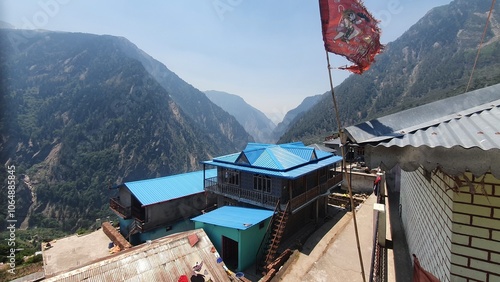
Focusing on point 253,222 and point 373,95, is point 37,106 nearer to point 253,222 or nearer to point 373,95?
point 253,222

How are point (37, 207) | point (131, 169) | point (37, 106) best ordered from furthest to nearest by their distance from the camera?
point (37, 106) → point (131, 169) → point (37, 207)

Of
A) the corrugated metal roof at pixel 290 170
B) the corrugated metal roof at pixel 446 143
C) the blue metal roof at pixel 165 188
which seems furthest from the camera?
the blue metal roof at pixel 165 188

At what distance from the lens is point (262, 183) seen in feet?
53.9

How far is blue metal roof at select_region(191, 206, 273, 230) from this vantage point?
1355 centimetres

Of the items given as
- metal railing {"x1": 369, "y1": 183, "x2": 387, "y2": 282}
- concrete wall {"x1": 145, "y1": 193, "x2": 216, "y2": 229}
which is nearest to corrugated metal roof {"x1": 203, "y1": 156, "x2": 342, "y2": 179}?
concrete wall {"x1": 145, "y1": 193, "x2": 216, "y2": 229}

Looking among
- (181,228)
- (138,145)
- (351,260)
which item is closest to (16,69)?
(138,145)

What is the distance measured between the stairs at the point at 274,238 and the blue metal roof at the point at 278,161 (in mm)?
2266

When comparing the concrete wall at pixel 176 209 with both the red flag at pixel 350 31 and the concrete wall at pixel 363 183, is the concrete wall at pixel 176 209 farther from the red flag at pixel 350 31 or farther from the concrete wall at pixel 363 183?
the red flag at pixel 350 31

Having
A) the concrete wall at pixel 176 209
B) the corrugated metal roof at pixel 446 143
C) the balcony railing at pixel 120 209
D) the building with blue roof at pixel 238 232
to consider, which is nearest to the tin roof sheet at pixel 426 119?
the corrugated metal roof at pixel 446 143

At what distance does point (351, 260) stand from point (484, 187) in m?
9.95

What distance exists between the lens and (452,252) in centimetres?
314

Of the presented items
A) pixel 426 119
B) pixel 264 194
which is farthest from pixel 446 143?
pixel 264 194

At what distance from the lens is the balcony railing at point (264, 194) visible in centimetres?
1575

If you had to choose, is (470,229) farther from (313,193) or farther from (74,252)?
(74,252)
